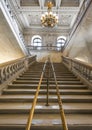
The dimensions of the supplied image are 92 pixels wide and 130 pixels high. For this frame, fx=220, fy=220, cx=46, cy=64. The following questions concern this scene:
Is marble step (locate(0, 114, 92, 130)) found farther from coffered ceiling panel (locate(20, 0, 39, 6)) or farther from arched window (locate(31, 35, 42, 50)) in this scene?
arched window (locate(31, 35, 42, 50))

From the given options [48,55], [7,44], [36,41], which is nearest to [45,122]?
[7,44]

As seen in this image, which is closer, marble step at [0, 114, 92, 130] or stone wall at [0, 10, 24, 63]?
marble step at [0, 114, 92, 130]

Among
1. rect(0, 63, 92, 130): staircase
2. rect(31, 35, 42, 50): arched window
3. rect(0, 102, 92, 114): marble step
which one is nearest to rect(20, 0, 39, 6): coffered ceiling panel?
rect(31, 35, 42, 50): arched window

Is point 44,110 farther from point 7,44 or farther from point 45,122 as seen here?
point 7,44

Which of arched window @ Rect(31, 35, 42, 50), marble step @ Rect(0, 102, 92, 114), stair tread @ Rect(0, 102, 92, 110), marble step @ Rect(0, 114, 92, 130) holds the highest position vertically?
arched window @ Rect(31, 35, 42, 50)

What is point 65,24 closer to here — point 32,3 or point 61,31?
point 61,31

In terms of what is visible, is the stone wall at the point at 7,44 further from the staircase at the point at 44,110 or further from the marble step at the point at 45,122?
the marble step at the point at 45,122

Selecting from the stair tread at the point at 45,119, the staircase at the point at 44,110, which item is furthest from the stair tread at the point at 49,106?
the stair tread at the point at 45,119

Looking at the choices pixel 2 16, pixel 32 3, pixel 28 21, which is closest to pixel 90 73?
pixel 2 16

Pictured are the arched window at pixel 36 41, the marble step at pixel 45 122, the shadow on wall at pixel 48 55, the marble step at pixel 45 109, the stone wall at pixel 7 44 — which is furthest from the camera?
the arched window at pixel 36 41

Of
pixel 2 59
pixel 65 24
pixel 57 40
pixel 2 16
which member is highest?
pixel 65 24

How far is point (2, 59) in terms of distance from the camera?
1258 cm

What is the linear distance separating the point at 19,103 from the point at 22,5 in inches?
477

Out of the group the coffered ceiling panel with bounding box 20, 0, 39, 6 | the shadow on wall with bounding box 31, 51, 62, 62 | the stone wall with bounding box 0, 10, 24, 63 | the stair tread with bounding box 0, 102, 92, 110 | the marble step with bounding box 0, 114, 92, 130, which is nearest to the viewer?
the marble step with bounding box 0, 114, 92, 130
